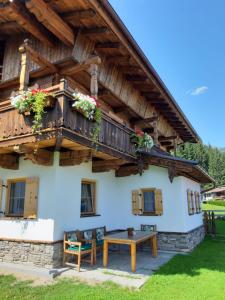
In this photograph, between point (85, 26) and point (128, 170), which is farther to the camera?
point (128, 170)

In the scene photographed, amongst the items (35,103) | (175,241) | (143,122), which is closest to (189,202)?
(175,241)

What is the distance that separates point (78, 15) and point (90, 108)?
9.28 ft

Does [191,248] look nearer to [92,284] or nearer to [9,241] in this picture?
[92,284]

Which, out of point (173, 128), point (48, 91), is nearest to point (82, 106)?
point (48, 91)

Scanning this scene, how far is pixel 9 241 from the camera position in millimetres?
7418

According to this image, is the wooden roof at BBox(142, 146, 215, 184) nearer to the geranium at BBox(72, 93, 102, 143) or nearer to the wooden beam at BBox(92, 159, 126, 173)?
the wooden beam at BBox(92, 159, 126, 173)

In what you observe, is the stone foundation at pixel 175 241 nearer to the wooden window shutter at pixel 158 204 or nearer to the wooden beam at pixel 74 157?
the wooden window shutter at pixel 158 204

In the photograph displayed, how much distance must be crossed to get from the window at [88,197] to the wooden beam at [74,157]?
1641mm

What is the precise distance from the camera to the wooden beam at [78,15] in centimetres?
653

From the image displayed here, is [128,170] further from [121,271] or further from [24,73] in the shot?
[24,73]

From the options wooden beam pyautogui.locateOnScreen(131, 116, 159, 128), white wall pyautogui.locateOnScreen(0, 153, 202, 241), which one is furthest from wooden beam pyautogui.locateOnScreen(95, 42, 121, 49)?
wooden beam pyautogui.locateOnScreen(131, 116, 159, 128)

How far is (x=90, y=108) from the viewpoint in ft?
19.7

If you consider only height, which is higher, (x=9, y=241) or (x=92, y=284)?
(x=9, y=241)

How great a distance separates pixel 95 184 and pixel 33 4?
5.91m
